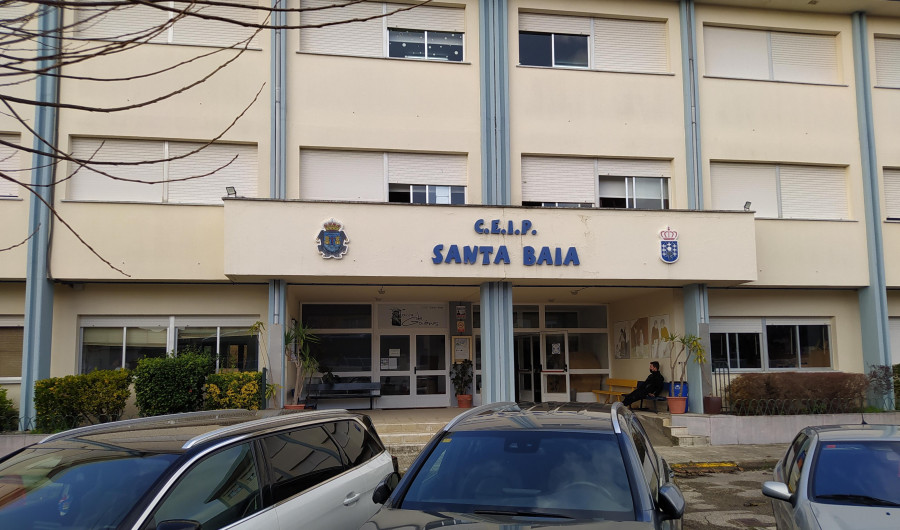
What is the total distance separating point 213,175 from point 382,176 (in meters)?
3.25

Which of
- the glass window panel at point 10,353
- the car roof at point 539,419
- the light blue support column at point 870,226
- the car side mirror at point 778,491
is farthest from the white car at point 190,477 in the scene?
the light blue support column at point 870,226

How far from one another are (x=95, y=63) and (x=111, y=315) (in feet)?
15.9

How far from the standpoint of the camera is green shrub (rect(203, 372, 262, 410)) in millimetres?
12234

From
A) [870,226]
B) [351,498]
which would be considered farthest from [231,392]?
[870,226]

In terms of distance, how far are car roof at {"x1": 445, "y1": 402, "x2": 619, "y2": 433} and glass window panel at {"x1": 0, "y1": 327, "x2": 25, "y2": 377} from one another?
36.8 feet

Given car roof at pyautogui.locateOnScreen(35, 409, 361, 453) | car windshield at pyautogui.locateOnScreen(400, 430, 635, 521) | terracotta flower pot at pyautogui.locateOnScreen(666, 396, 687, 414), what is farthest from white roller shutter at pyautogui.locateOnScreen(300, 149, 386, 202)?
car windshield at pyautogui.locateOnScreen(400, 430, 635, 521)

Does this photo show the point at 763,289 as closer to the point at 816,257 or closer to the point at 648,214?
the point at 816,257

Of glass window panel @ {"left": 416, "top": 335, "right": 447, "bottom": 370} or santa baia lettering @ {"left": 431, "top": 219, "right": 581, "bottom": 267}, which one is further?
glass window panel @ {"left": 416, "top": 335, "right": 447, "bottom": 370}

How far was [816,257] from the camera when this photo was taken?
1551cm

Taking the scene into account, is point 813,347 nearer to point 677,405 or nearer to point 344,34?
point 677,405

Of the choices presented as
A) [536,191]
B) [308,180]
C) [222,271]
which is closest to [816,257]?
[536,191]

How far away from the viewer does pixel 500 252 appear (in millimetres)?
13344

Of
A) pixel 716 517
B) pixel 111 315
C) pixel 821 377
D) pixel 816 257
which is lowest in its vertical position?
pixel 716 517

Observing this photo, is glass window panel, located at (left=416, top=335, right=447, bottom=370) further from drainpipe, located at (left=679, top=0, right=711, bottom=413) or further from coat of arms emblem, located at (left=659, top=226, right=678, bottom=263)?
coat of arms emblem, located at (left=659, top=226, right=678, bottom=263)
